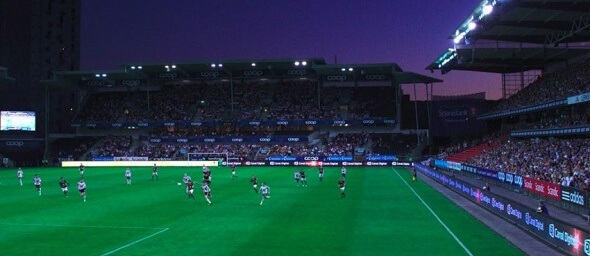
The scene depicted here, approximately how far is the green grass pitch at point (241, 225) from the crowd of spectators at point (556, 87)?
A: 54.6 ft

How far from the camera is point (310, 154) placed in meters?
79.8

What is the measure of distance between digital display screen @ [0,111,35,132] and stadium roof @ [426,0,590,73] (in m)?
59.9

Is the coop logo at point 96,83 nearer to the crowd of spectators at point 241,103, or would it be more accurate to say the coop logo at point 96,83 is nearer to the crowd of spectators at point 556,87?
the crowd of spectators at point 241,103

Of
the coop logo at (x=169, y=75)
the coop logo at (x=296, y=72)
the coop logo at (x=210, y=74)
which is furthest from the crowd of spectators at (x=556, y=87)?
the coop logo at (x=169, y=75)

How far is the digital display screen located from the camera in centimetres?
7750

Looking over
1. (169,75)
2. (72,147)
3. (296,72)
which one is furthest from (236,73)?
(72,147)

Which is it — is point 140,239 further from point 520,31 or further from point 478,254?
point 520,31

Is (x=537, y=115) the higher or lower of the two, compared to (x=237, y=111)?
lower

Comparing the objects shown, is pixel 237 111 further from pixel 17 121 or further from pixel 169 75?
pixel 17 121

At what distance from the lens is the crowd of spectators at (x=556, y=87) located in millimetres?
42750

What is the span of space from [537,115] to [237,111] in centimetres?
4905

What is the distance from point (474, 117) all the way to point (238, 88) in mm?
41222

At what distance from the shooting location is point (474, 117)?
7981 cm

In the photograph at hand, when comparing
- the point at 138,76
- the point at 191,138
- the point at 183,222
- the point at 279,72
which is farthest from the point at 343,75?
the point at 183,222
